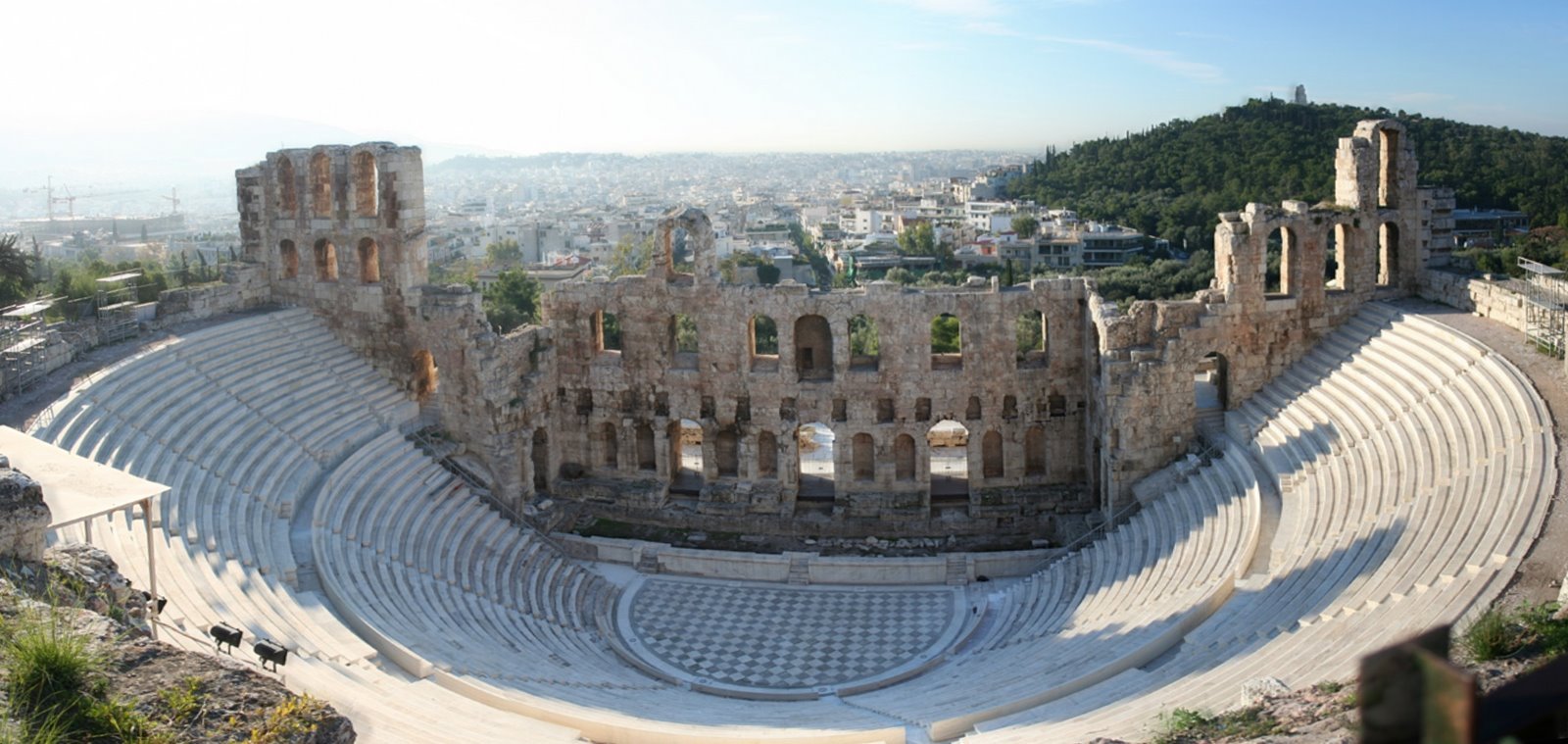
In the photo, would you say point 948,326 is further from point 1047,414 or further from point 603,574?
point 603,574

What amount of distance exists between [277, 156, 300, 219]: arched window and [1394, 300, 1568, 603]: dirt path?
81.8 ft

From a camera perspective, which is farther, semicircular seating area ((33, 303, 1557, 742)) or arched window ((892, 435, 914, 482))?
arched window ((892, 435, 914, 482))

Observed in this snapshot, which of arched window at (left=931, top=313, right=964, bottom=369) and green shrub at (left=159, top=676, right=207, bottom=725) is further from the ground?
arched window at (left=931, top=313, right=964, bottom=369)

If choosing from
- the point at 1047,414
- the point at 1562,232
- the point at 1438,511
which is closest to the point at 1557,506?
the point at 1438,511

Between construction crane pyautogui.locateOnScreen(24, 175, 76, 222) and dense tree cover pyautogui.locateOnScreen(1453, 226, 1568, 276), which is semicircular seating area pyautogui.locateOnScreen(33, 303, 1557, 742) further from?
construction crane pyautogui.locateOnScreen(24, 175, 76, 222)

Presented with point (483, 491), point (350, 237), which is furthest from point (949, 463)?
point (350, 237)

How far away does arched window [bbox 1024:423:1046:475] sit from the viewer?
2933 centimetres

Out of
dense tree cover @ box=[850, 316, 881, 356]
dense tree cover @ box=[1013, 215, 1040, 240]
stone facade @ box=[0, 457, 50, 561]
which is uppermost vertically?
dense tree cover @ box=[1013, 215, 1040, 240]

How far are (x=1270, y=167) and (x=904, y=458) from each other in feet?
131

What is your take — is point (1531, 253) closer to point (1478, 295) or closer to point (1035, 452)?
point (1478, 295)

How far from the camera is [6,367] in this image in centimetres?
2125

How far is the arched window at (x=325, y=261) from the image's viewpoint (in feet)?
97.2

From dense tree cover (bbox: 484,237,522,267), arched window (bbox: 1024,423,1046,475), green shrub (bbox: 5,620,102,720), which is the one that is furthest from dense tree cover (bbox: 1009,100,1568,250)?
dense tree cover (bbox: 484,237,522,267)

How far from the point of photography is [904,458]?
96.9ft
